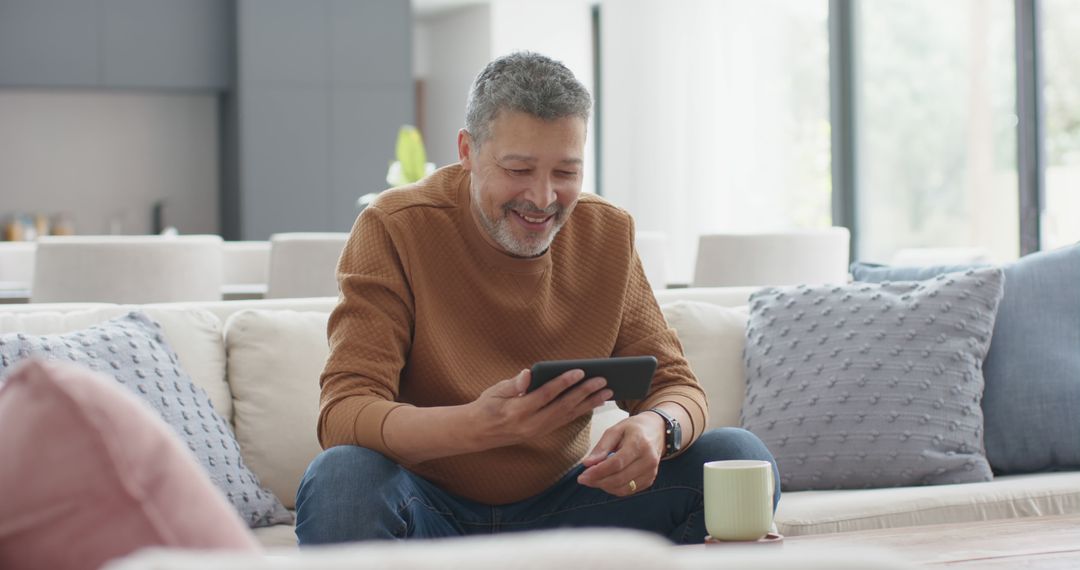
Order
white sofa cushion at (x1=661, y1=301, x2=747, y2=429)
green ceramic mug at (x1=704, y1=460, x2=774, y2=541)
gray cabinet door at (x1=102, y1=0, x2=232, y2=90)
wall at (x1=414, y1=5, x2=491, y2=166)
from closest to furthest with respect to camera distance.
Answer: green ceramic mug at (x1=704, y1=460, x2=774, y2=541), white sofa cushion at (x1=661, y1=301, x2=747, y2=429), gray cabinet door at (x1=102, y1=0, x2=232, y2=90), wall at (x1=414, y1=5, x2=491, y2=166)

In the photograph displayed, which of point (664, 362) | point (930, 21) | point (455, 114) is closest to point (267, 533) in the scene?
point (664, 362)

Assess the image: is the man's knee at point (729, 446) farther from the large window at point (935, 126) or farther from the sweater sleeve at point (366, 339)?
the large window at point (935, 126)

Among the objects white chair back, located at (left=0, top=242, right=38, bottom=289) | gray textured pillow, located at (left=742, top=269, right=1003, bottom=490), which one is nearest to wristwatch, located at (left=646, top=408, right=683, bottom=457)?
gray textured pillow, located at (left=742, top=269, right=1003, bottom=490)

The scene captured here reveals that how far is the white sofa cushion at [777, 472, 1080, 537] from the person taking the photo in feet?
7.31

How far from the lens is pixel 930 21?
231 inches

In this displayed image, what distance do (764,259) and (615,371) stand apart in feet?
6.90

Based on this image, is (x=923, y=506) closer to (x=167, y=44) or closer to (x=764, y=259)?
(x=764, y=259)

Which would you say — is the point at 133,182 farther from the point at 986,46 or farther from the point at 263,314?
the point at 263,314

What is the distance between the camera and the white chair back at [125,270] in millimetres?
3336

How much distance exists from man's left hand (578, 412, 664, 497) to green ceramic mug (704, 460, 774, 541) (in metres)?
0.30

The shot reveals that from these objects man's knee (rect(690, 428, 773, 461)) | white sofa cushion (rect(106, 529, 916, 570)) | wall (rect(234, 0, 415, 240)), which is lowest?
man's knee (rect(690, 428, 773, 461))

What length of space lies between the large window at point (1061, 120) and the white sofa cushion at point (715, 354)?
9.71 ft

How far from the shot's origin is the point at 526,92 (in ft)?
6.02

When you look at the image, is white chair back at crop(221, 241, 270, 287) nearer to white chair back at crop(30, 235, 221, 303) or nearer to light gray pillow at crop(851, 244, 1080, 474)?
white chair back at crop(30, 235, 221, 303)
